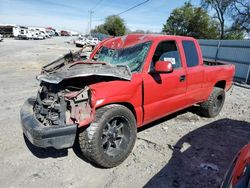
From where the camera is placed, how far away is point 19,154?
3.98m

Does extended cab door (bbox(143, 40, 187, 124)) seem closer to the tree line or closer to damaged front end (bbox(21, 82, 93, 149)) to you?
damaged front end (bbox(21, 82, 93, 149))

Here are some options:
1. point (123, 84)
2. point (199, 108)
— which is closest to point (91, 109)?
point (123, 84)

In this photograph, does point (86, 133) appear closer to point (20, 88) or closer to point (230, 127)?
point (230, 127)

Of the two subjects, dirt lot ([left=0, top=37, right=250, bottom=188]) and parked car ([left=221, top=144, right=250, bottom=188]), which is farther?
dirt lot ([left=0, top=37, right=250, bottom=188])

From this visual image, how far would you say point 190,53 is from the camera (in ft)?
17.0

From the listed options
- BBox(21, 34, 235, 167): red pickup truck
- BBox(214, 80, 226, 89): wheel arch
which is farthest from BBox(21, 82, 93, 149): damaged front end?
BBox(214, 80, 226, 89): wheel arch

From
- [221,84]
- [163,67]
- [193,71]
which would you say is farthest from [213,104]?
[163,67]

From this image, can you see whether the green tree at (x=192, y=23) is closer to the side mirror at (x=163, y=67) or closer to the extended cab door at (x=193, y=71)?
the extended cab door at (x=193, y=71)

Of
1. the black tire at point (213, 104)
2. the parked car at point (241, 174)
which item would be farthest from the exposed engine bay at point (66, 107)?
the black tire at point (213, 104)

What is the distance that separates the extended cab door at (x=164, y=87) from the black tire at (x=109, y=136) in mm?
491

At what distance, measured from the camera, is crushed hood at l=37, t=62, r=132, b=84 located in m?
3.35

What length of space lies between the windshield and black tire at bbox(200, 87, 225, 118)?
2433 millimetres

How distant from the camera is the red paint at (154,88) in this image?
11.7 ft

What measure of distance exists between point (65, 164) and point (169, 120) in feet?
9.02
